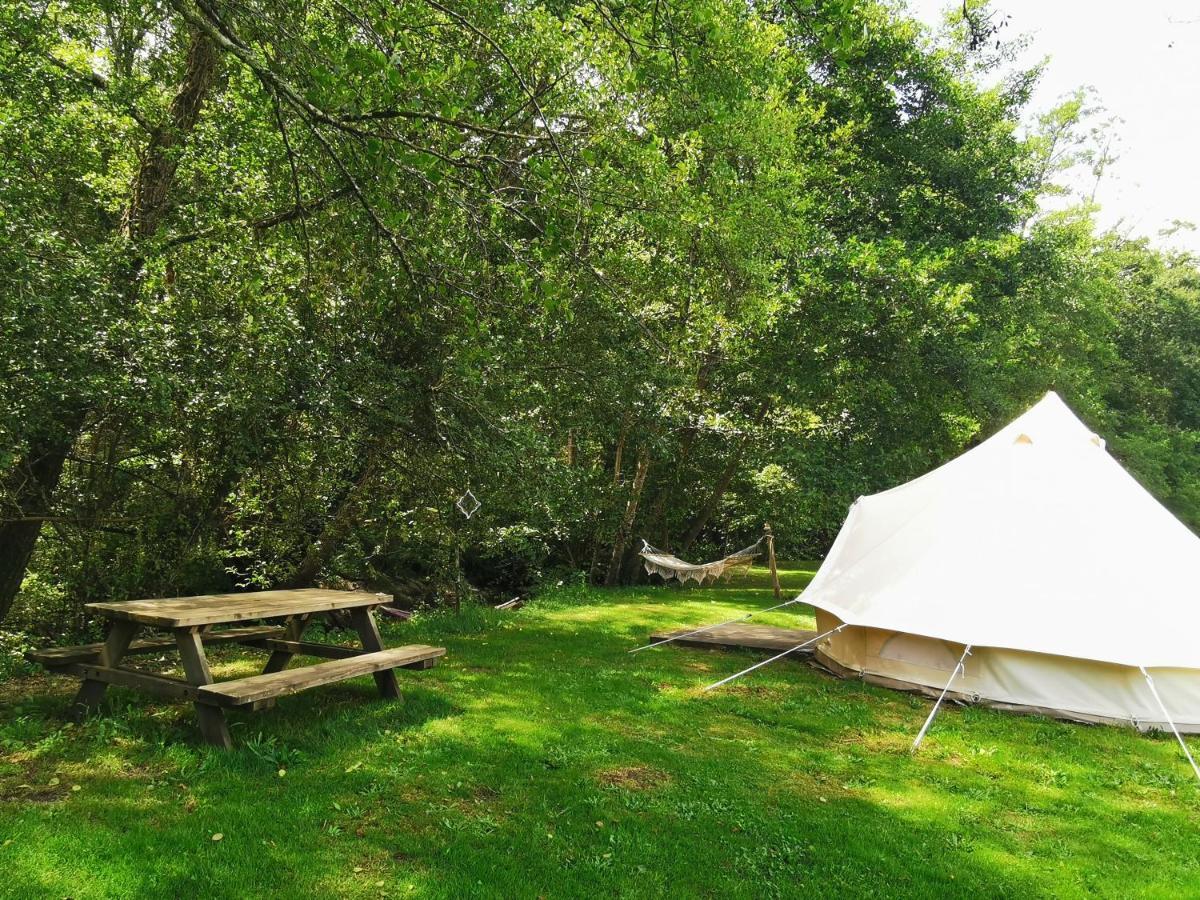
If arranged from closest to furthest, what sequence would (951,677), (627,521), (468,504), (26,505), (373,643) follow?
1. (373,643)
2. (951,677)
3. (26,505)
4. (468,504)
5. (627,521)

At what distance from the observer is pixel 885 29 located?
15031mm

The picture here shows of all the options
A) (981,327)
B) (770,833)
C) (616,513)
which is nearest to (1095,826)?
(770,833)

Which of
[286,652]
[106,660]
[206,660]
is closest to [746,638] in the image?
[286,652]

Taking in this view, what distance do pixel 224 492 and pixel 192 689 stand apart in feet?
11.8

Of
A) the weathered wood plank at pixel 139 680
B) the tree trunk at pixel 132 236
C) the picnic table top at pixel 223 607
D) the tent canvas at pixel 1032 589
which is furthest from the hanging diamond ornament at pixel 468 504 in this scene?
the tent canvas at pixel 1032 589

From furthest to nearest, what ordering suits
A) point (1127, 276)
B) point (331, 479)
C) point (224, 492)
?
point (1127, 276) < point (331, 479) < point (224, 492)

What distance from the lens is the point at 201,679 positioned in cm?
404

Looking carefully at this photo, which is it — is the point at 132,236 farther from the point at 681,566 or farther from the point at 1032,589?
the point at 681,566

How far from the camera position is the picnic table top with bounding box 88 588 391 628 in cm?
400

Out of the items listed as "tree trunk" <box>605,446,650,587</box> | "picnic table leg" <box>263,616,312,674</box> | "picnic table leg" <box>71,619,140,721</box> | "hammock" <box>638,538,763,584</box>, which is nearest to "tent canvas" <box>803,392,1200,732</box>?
"picnic table leg" <box>263,616,312,674</box>

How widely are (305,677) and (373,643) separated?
3.73 feet

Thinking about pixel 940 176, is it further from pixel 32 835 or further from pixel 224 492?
pixel 32 835

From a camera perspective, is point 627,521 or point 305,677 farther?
point 627,521

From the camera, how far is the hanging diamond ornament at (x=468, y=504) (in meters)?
7.58
